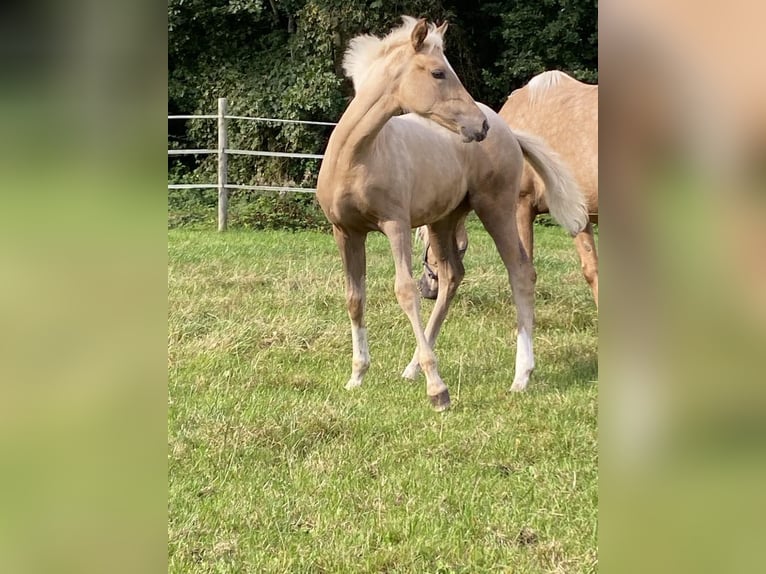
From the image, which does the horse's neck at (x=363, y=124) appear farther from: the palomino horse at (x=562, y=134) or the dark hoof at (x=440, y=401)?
the palomino horse at (x=562, y=134)

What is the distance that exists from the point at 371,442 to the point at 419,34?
6.90 feet

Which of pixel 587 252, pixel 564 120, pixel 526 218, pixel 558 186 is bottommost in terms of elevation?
pixel 587 252

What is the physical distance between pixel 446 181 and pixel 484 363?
123cm

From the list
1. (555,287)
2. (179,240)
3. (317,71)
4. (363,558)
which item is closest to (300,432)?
(363,558)

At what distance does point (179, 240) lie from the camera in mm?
9727

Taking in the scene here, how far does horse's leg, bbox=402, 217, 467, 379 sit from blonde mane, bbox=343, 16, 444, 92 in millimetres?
1225
